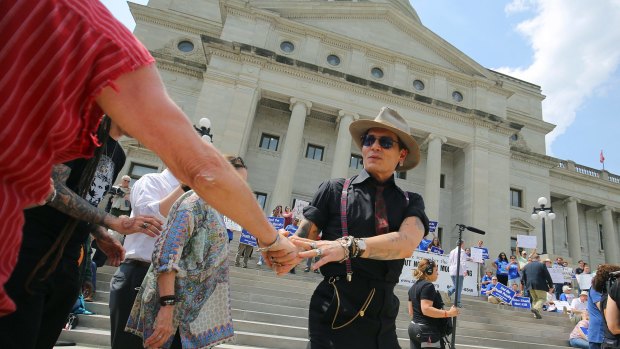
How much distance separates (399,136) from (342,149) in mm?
22853

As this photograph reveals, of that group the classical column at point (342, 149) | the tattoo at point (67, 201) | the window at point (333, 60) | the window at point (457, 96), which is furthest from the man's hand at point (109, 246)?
the window at point (457, 96)

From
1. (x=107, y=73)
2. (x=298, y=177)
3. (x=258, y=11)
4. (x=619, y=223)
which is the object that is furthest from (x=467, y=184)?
(x=107, y=73)

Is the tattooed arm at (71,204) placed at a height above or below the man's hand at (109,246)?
above

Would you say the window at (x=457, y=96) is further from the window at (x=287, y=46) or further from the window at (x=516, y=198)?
the window at (x=287, y=46)

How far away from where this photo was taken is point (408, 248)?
7.80 feet

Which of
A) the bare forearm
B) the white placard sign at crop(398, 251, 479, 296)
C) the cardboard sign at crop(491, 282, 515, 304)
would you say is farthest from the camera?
the white placard sign at crop(398, 251, 479, 296)

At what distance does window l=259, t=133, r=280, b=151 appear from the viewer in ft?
91.4

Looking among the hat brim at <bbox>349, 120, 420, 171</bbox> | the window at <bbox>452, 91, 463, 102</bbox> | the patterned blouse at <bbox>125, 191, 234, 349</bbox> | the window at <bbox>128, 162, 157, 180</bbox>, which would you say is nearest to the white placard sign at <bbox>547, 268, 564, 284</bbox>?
the window at <bbox>452, 91, 463, 102</bbox>

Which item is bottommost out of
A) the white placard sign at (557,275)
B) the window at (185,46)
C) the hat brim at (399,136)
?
the hat brim at (399,136)

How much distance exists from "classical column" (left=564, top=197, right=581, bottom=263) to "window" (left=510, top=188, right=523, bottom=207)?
7154mm

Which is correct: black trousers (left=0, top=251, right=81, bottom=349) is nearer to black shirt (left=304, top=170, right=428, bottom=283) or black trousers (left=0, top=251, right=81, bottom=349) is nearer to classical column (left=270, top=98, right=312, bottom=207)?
black shirt (left=304, top=170, right=428, bottom=283)

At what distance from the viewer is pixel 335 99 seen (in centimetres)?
2672

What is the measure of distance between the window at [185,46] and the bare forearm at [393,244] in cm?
3168

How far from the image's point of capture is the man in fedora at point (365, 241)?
2287 millimetres
